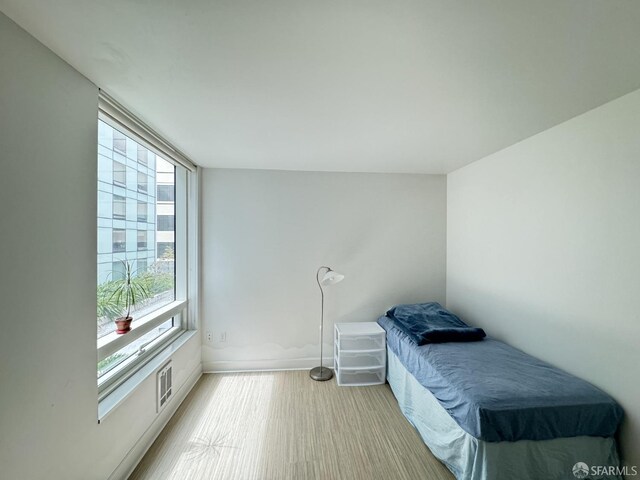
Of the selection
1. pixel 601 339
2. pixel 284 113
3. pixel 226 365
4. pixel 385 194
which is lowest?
pixel 226 365

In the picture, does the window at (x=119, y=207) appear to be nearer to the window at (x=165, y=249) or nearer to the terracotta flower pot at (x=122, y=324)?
the window at (x=165, y=249)

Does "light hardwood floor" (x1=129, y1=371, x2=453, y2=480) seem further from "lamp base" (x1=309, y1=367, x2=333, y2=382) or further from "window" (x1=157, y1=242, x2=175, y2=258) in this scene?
"window" (x1=157, y1=242, x2=175, y2=258)

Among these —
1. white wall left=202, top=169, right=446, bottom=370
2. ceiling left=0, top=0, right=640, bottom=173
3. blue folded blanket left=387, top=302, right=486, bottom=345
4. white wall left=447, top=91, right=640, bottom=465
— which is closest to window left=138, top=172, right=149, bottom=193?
ceiling left=0, top=0, right=640, bottom=173

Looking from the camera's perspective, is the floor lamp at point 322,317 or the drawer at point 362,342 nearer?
the floor lamp at point 322,317

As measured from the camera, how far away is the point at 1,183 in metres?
0.92

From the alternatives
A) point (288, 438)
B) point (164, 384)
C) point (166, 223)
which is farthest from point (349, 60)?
point (164, 384)

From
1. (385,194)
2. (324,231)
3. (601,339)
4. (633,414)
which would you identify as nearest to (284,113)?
(324,231)

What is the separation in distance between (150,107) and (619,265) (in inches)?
118

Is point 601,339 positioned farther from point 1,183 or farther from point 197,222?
point 197,222

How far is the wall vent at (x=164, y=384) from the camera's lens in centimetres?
192

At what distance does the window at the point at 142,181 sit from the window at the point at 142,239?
0.34 m

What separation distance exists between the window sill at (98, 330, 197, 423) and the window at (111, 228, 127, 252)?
3.01ft

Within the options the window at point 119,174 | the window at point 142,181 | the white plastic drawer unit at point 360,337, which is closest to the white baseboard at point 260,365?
the white plastic drawer unit at point 360,337

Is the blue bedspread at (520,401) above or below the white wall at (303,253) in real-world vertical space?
below
